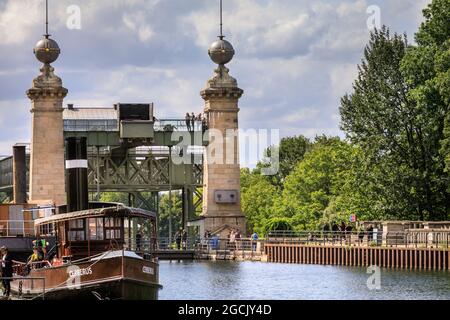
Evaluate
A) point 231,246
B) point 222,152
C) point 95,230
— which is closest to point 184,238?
point 231,246

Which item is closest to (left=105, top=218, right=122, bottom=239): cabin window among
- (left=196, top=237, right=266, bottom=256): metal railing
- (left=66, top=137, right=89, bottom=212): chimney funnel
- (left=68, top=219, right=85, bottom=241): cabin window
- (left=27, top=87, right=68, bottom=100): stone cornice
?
(left=68, top=219, right=85, bottom=241): cabin window

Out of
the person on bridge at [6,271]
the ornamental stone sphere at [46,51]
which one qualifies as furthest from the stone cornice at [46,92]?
the person on bridge at [6,271]

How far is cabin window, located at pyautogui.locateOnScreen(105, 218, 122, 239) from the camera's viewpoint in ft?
223

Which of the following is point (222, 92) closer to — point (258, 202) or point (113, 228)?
point (258, 202)

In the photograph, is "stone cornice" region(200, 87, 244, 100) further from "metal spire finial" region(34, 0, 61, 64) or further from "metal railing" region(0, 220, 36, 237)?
"metal railing" region(0, 220, 36, 237)

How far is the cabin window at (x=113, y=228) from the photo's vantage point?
67.9 m

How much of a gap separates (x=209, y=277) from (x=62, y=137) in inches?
1403

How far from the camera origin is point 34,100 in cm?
12862

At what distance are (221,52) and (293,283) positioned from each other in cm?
4254

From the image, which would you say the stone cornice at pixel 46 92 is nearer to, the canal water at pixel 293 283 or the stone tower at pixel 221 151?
the stone tower at pixel 221 151

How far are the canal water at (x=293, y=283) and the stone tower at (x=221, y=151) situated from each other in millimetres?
18956

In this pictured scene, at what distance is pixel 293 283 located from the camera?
88438 millimetres

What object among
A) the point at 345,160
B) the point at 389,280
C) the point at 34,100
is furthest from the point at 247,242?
Answer: the point at 389,280

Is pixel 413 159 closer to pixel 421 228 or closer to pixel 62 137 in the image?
pixel 421 228
